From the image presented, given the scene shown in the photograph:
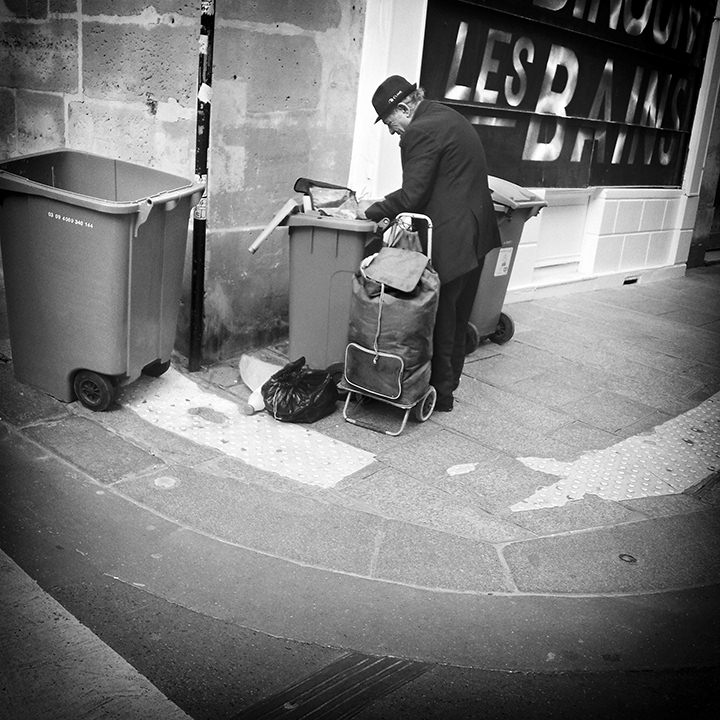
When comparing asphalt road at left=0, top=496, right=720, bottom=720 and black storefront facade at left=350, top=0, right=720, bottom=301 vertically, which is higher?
black storefront facade at left=350, top=0, right=720, bottom=301

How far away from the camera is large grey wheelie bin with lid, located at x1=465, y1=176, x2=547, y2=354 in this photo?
6340 mm

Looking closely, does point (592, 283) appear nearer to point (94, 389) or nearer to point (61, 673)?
point (94, 389)

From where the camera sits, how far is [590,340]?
288 inches

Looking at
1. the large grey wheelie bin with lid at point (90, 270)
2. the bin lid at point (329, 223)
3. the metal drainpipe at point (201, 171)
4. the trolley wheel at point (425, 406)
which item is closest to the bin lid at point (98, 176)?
the large grey wheelie bin with lid at point (90, 270)

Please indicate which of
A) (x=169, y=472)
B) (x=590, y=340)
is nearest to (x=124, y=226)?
(x=169, y=472)

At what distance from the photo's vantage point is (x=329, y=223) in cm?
517

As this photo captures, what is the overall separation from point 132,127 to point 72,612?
3.46 metres

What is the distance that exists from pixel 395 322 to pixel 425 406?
74 centimetres

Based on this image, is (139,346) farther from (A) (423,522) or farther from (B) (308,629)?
(B) (308,629)

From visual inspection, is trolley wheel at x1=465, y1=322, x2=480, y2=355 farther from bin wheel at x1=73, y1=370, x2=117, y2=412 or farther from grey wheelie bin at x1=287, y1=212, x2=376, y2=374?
bin wheel at x1=73, y1=370, x2=117, y2=412

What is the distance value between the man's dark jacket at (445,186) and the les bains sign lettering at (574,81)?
6.70ft

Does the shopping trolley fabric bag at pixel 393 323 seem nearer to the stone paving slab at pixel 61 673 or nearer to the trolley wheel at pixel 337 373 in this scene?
the trolley wheel at pixel 337 373

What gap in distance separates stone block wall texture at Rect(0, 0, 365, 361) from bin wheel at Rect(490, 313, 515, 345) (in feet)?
5.86

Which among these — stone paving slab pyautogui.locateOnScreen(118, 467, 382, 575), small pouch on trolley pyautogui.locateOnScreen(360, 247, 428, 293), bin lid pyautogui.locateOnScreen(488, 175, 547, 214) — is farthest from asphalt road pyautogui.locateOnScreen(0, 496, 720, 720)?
bin lid pyautogui.locateOnScreen(488, 175, 547, 214)
